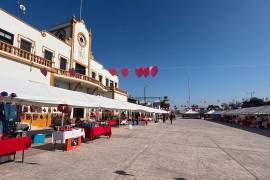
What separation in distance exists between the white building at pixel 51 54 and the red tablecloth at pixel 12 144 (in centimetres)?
515

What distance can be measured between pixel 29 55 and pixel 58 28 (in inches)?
643

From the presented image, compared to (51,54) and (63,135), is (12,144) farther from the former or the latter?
(51,54)

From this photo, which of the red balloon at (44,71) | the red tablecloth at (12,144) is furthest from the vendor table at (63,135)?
the red balloon at (44,71)

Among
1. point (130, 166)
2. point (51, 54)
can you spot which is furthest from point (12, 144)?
point (51, 54)

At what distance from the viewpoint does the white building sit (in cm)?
1694

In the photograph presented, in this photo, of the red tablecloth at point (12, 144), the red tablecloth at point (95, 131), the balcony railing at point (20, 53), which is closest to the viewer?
the red tablecloth at point (12, 144)

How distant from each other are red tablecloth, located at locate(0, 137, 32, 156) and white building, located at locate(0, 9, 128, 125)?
5.15 metres

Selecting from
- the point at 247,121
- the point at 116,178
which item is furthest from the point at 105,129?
the point at 247,121

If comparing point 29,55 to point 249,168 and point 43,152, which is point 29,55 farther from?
point 249,168

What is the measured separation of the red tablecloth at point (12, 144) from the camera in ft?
22.0

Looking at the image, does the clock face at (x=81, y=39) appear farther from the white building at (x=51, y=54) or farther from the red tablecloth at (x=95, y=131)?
the red tablecloth at (x=95, y=131)

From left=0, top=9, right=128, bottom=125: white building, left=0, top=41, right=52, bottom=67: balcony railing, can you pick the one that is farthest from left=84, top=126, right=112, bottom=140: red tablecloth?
left=0, top=41, right=52, bottom=67: balcony railing

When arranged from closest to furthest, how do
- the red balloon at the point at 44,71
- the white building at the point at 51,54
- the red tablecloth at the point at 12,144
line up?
the red tablecloth at the point at 12,144 → the white building at the point at 51,54 → the red balloon at the point at 44,71

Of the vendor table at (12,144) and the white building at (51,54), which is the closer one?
the vendor table at (12,144)
